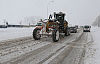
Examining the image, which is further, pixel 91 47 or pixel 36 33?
pixel 36 33

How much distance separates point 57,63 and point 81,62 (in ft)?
3.22

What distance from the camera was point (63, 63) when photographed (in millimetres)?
3791

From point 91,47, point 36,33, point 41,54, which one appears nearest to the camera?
point 41,54

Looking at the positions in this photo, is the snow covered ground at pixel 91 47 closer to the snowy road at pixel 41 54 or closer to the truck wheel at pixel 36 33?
the snowy road at pixel 41 54

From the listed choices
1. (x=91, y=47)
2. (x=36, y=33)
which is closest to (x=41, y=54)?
(x=91, y=47)

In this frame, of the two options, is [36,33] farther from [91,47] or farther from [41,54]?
[91,47]

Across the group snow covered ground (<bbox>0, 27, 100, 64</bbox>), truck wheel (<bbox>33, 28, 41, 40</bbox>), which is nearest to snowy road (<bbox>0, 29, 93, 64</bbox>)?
snow covered ground (<bbox>0, 27, 100, 64</bbox>)

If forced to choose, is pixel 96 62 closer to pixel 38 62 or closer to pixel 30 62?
pixel 38 62

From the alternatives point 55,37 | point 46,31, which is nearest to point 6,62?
point 55,37

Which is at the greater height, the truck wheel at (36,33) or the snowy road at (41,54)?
the truck wheel at (36,33)

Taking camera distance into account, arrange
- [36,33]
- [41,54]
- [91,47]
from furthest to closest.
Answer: [36,33] < [91,47] < [41,54]

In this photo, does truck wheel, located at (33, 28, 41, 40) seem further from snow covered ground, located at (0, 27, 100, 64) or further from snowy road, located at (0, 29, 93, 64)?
snow covered ground, located at (0, 27, 100, 64)

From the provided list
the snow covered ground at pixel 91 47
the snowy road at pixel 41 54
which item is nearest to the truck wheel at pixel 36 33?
the snowy road at pixel 41 54

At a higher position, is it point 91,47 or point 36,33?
point 36,33
